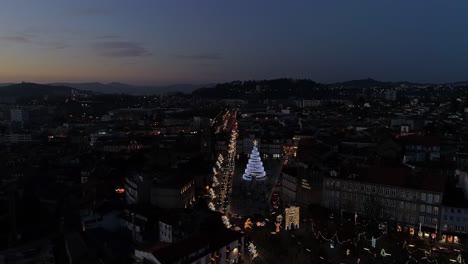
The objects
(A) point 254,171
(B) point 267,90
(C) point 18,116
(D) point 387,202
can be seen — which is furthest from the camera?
(B) point 267,90

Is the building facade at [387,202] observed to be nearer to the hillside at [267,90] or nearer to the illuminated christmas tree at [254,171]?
the illuminated christmas tree at [254,171]

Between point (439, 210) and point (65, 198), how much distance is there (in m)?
17.5

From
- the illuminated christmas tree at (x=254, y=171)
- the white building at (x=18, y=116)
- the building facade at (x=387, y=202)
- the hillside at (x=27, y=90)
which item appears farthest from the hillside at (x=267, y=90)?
the building facade at (x=387, y=202)

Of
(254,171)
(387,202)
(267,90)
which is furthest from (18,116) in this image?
(387,202)

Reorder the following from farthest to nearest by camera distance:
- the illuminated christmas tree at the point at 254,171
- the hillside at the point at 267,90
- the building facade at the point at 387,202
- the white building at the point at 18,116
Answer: the hillside at the point at 267,90 → the white building at the point at 18,116 → the illuminated christmas tree at the point at 254,171 → the building facade at the point at 387,202

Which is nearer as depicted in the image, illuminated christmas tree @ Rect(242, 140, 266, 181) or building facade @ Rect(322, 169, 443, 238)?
building facade @ Rect(322, 169, 443, 238)

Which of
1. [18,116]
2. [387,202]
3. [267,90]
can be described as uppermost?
[267,90]

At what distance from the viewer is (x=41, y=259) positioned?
49.7 ft

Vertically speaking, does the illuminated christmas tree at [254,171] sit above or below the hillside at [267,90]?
below

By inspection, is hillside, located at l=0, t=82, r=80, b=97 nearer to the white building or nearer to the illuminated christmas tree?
the white building

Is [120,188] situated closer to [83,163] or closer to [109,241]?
[109,241]

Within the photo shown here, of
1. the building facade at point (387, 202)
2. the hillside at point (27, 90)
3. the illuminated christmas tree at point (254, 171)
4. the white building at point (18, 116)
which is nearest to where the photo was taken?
the building facade at point (387, 202)

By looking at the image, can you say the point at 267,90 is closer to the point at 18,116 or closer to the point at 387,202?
the point at 18,116

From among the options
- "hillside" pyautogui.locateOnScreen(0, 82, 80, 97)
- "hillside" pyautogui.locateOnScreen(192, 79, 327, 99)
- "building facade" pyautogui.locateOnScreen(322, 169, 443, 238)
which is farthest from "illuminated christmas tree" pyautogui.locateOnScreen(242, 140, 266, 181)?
"hillside" pyautogui.locateOnScreen(0, 82, 80, 97)
